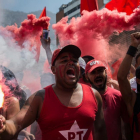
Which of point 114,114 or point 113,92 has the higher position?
point 113,92

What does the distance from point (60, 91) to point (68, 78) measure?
148 millimetres

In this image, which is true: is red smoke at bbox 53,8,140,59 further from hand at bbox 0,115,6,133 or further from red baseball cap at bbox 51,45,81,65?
hand at bbox 0,115,6,133

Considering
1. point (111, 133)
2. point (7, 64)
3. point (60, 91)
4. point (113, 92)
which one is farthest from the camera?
point (7, 64)

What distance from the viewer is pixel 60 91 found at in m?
1.88

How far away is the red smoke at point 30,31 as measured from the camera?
162 inches

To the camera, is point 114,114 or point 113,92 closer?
point 114,114

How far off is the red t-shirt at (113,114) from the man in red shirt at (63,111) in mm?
358

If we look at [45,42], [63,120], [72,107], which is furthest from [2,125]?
[45,42]

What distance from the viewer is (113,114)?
2293mm

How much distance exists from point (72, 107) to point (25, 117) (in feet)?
1.35

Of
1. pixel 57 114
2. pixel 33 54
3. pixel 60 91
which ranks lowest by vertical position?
pixel 57 114

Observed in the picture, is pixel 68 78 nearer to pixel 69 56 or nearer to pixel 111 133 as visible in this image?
pixel 69 56

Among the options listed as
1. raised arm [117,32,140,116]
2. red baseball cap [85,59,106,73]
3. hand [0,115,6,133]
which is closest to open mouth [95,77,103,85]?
red baseball cap [85,59,106,73]

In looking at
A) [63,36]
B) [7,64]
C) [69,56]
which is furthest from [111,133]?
[63,36]
